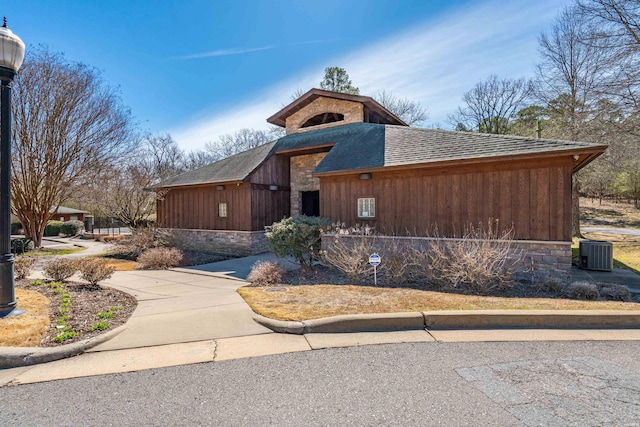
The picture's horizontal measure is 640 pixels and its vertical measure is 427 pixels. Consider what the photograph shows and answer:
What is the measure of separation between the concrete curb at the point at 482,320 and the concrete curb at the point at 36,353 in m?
2.36

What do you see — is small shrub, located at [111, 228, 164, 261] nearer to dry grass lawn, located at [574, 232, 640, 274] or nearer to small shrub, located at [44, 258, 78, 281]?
small shrub, located at [44, 258, 78, 281]

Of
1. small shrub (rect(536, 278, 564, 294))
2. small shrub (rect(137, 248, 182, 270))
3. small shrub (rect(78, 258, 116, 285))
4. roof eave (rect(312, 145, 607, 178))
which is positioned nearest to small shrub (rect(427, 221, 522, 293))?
small shrub (rect(536, 278, 564, 294))

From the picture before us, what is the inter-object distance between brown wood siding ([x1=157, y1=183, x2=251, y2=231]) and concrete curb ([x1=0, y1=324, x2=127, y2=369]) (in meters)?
9.82

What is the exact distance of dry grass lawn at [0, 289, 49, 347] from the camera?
3996 mm

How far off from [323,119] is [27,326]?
1407 centimetres

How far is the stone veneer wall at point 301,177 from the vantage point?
49.8ft

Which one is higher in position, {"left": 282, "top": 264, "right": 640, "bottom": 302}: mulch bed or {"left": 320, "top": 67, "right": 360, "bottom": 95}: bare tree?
{"left": 320, "top": 67, "right": 360, "bottom": 95}: bare tree

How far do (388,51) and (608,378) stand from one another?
12039 mm

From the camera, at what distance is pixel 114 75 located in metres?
17.5

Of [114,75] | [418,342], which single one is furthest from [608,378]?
[114,75]

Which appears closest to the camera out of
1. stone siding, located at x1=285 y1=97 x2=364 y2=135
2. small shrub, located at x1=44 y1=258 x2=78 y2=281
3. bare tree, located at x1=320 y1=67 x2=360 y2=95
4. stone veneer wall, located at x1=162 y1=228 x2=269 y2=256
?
small shrub, located at x1=44 y1=258 x2=78 y2=281

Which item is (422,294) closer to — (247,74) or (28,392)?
(28,392)

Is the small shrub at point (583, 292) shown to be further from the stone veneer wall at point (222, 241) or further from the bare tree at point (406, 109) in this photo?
the bare tree at point (406, 109)

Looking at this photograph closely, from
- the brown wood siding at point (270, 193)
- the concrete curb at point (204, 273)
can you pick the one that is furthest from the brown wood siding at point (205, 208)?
the concrete curb at point (204, 273)
